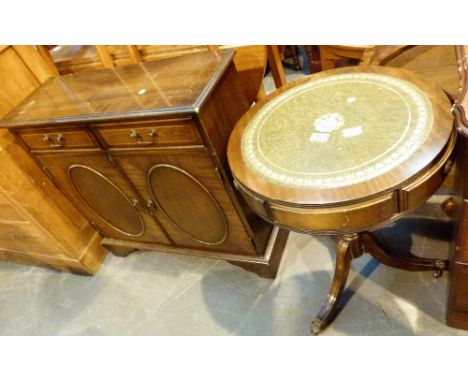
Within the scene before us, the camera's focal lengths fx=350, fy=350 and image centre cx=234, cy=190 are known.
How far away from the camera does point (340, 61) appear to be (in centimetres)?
199

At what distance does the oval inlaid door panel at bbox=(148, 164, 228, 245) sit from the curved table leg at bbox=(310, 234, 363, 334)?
51 centimetres

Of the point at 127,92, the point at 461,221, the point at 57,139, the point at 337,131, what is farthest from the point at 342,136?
the point at 57,139

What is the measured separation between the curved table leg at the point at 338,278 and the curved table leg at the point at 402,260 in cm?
14

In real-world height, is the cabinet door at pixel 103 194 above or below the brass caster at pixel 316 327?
above

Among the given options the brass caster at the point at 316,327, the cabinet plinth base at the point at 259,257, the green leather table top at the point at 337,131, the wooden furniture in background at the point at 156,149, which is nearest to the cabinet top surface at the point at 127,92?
the wooden furniture in background at the point at 156,149

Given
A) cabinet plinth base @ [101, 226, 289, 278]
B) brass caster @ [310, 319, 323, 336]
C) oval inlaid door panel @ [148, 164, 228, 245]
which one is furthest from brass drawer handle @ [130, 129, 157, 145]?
brass caster @ [310, 319, 323, 336]

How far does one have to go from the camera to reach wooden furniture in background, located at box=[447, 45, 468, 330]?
2.81 feet

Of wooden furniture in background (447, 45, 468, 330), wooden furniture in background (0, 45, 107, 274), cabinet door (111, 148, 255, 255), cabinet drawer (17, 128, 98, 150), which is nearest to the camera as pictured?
wooden furniture in background (447, 45, 468, 330)

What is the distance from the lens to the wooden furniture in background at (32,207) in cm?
170

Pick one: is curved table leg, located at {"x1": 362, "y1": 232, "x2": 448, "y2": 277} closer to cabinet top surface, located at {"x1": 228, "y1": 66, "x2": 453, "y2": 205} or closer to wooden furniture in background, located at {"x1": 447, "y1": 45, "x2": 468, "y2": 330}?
wooden furniture in background, located at {"x1": 447, "y1": 45, "x2": 468, "y2": 330}

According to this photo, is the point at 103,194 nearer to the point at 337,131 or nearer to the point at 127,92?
the point at 127,92

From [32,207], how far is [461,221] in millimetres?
1879

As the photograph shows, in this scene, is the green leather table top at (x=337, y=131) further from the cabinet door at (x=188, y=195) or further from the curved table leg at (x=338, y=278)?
the curved table leg at (x=338, y=278)

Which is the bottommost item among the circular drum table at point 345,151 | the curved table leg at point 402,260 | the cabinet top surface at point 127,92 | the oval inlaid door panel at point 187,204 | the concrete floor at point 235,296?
the concrete floor at point 235,296
